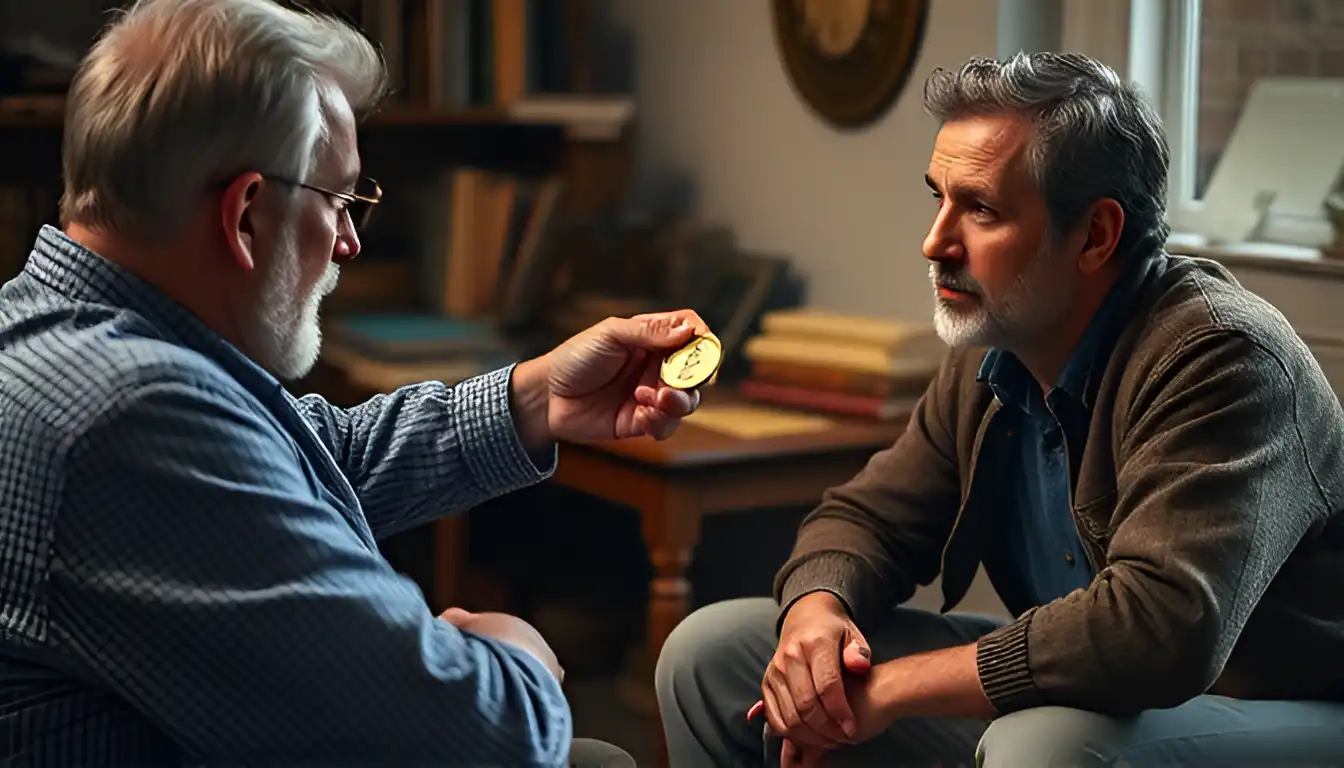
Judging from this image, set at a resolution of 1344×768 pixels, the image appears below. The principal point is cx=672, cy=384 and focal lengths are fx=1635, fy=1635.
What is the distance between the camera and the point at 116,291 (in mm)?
1327

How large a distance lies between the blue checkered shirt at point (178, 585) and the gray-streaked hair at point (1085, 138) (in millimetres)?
829

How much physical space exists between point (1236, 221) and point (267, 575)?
1.76 metres

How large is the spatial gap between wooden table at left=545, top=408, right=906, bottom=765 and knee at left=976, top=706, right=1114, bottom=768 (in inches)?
36.8

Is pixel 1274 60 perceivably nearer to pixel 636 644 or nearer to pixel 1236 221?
pixel 1236 221

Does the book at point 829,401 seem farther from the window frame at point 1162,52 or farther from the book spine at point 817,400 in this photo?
the window frame at point 1162,52

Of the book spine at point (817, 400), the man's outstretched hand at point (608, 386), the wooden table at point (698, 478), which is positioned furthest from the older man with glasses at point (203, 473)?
the book spine at point (817, 400)

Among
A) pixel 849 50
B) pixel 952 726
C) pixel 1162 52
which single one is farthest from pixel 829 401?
pixel 952 726

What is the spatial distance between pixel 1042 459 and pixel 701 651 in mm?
467

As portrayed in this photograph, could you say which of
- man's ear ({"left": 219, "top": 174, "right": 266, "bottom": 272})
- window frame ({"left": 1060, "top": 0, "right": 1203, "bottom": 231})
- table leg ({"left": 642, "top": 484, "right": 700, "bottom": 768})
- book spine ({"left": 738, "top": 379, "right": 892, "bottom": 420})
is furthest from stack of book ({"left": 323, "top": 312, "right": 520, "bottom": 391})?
man's ear ({"left": 219, "top": 174, "right": 266, "bottom": 272})

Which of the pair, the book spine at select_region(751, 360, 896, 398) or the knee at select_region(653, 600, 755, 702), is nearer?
the knee at select_region(653, 600, 755, 702)

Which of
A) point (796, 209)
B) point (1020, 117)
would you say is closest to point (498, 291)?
point (796, 209)

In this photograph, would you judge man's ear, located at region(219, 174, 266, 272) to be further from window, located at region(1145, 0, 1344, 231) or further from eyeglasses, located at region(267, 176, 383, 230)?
window, located at region(1145, 0, 1344, 231)

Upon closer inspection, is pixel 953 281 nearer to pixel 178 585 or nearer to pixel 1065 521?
pixel 1065 521

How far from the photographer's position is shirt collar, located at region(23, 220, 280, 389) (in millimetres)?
1326
